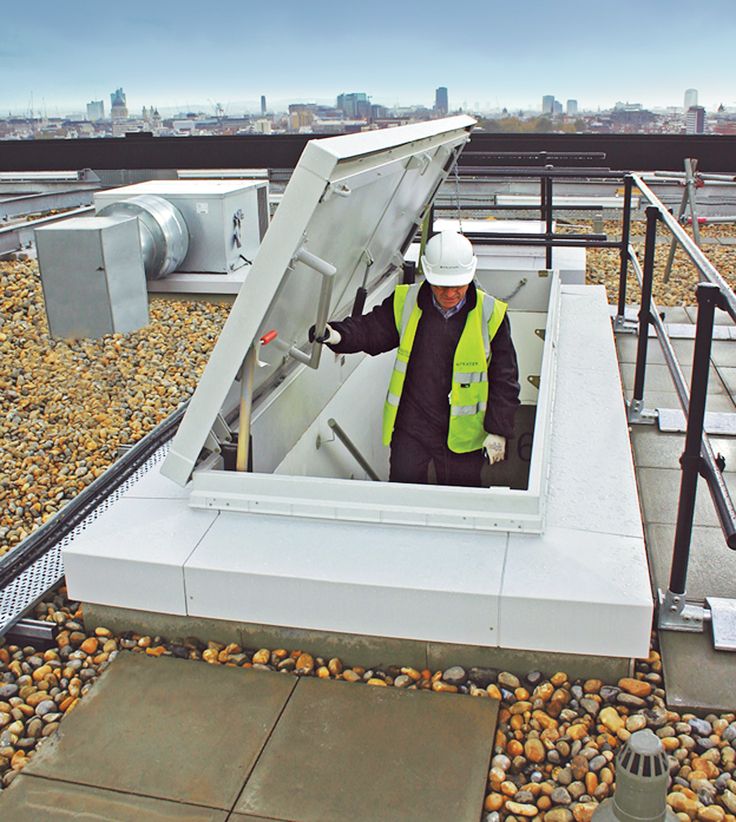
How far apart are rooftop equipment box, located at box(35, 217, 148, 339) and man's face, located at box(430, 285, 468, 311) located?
4835 millimetres

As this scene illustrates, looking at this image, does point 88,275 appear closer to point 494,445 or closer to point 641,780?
point 494,445

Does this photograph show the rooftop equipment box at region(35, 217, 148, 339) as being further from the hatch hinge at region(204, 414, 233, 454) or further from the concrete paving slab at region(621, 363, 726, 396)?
the hatch hinge at region(204, 414, 233, 454)

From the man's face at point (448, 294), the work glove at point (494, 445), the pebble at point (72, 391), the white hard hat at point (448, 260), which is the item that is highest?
the white hard hat at point (448, 260)

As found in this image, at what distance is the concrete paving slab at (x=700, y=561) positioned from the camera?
383 centimetres

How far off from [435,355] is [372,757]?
1952mm

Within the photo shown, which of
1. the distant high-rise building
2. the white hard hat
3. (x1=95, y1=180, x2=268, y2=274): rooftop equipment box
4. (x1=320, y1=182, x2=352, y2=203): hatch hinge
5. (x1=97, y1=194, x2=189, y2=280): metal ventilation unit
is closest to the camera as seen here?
(x1=320, y1=182, x2=352, y2=203): hatch hinge

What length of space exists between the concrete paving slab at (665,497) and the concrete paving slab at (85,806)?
2.68 meters

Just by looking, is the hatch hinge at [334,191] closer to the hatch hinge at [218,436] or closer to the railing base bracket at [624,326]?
the hatch hinge at [218,436]

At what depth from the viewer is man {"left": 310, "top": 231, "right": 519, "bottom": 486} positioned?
4238 millimetres

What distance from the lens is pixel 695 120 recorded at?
2081cm

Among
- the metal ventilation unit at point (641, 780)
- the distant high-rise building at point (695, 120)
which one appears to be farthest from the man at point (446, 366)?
the distant high-rise building at point (695, 120)

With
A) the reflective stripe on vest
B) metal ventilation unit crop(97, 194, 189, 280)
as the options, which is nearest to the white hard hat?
the reflective stripe on vest

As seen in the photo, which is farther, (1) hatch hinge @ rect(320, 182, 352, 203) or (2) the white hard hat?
(2) the white hard hat

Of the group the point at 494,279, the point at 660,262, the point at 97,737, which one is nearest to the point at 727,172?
the point at 660,262
